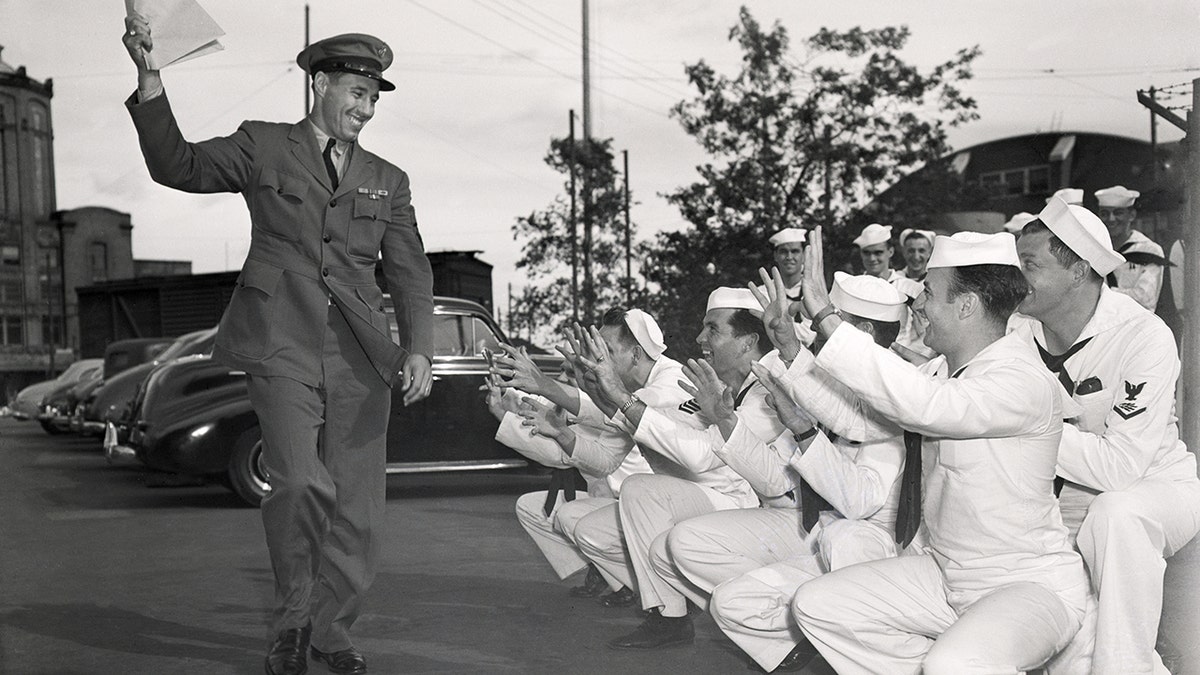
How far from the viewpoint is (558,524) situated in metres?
5.69

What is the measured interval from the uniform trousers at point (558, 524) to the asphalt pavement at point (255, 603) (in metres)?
0.17

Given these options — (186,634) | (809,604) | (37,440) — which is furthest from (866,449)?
(37,440)

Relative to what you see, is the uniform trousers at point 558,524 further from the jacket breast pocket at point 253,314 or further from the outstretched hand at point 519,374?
the jacket breast pocket at point 253,314

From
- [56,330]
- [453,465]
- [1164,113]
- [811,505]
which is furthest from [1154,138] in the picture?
[56,330]

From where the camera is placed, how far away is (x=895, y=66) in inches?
647

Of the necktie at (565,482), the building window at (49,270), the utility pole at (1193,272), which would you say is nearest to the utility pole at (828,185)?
the necktie at (565,482)

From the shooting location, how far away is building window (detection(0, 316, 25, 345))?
22291mm

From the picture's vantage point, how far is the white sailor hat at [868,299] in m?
4.24

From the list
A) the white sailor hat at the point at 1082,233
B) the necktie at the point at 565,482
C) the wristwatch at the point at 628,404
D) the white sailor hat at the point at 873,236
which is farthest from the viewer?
the white sailor hat at the point at 873,236

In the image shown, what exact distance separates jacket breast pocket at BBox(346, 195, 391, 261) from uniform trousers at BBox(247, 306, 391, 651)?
0.79ft

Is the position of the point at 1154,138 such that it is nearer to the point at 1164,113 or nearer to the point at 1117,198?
the point at 1164,113

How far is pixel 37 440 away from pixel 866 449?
64.4 ft

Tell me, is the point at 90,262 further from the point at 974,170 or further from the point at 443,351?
the point at 974,170

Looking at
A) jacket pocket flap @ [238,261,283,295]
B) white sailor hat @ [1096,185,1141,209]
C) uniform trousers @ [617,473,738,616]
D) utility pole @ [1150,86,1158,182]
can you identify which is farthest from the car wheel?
utility pole @ [1150,86,1158,182]
